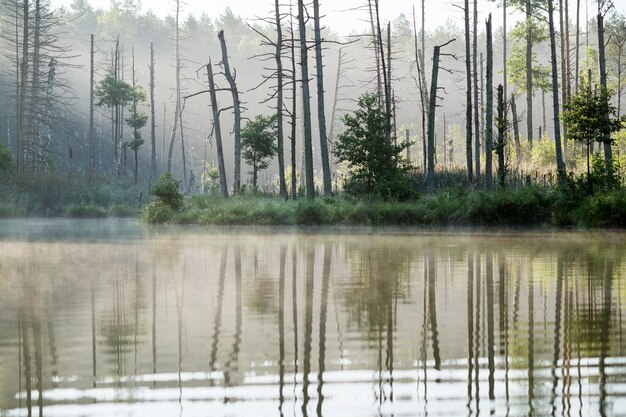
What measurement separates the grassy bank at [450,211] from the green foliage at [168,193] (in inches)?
51.5

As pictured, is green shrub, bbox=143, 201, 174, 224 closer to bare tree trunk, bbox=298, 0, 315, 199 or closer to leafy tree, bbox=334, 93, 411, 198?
bare tree trunk, bbox=298, 0, 315, 199

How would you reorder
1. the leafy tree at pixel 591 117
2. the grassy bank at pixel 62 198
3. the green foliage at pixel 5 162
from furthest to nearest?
the green foliage at pixel 5 162, the grassy bank at pixel 62 198, the leafy tree at pixel 591 117

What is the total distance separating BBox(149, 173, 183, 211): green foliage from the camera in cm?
2994

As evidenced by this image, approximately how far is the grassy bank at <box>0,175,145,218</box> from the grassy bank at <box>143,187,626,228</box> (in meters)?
11.5

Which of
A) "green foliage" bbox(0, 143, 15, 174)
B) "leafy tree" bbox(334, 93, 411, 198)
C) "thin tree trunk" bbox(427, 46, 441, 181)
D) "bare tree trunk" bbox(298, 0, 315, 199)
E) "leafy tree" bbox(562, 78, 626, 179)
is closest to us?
"leafy tree" bbox(562, 78, 626, 179)

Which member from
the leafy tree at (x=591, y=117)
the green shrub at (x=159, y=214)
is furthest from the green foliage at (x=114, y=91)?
the leafy tree at (x=591, y=117)

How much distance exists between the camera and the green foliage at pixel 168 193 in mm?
29938

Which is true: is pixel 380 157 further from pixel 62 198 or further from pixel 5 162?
pixel 5 162

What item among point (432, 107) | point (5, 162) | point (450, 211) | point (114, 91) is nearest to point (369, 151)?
point (432, 107)

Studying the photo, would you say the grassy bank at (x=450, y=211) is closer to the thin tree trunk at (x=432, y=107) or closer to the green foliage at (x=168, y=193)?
the green foliage at (x=168, y=193)

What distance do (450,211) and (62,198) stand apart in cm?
2385

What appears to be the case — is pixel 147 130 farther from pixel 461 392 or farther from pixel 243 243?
pixel 461 392

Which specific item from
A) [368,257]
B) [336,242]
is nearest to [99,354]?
[368,257]

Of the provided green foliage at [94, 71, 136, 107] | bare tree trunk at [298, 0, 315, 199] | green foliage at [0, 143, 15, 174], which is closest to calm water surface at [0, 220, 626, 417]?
bare tree trunk at [298, 0, 315, 199]
